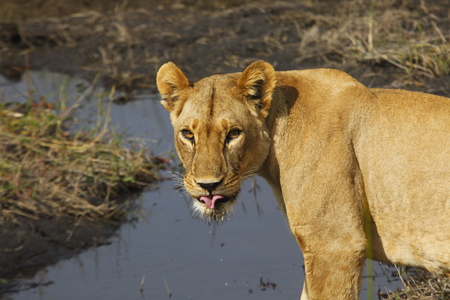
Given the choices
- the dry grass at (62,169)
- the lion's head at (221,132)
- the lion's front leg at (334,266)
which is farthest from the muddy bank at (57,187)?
the lion's front leg at (334,266)

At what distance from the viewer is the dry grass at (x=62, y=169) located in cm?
726

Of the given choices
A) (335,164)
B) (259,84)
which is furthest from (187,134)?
(335,164)

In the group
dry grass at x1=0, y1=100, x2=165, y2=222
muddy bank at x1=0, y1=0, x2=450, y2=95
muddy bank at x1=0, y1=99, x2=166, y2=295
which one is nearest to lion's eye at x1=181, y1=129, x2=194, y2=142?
muddy bank at x1=0, y1=99, x2=166, y2=295

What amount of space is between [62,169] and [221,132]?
3871 mm

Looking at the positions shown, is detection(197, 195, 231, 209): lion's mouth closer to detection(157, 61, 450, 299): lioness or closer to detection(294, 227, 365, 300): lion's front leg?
detection(157, 61, 450, 299): lioness

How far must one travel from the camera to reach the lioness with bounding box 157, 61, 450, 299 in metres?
4.07

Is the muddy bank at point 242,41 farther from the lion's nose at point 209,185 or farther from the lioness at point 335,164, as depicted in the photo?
the lion's nose at point 209,185

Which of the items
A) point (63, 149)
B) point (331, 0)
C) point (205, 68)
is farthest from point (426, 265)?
point (331, 0)

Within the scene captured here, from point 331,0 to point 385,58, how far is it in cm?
444

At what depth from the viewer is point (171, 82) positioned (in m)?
4.44

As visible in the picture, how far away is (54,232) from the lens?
23.2ft

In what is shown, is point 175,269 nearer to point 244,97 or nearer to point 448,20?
point 244,97

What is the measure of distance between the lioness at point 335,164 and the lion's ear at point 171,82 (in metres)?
0.12

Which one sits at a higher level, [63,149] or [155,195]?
[63,149]
